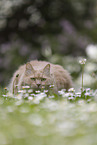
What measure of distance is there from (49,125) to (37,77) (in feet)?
6.94

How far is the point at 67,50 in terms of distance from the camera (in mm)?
7984

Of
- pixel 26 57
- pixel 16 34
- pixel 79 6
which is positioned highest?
pixel 79 6

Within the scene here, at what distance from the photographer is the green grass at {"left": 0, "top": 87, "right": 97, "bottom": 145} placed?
5.59 feet

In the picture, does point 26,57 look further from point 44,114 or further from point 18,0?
point 44,114

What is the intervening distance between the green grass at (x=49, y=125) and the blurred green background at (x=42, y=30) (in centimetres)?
515

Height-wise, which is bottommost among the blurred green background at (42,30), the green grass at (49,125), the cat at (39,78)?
the green grass at (49,125)

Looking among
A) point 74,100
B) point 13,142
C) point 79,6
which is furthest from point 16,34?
point 13,142

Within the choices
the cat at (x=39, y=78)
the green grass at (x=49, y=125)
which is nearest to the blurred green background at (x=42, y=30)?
the cat at (x=39, y=78)

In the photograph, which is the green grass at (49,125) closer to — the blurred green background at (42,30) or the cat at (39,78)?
the cat at (39,78)

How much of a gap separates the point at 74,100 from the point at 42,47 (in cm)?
465

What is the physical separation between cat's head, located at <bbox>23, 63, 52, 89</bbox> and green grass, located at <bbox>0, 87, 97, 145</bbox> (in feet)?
4.43

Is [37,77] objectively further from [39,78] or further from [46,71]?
[46,71]

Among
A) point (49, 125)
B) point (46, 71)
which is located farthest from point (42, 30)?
point (49, 125)

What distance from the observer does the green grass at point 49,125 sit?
1.71m
